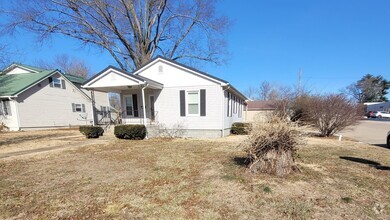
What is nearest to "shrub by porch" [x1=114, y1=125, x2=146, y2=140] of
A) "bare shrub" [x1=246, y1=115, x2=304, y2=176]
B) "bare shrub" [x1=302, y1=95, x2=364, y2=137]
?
"bare shrub" [x1=246, y1=115, x2=304, y2=176]

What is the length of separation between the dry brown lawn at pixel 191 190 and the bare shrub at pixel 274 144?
274 millimetres

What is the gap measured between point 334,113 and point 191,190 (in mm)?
11175

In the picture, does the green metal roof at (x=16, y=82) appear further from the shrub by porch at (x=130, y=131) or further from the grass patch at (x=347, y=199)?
the grass patch at (x=347, y=199)

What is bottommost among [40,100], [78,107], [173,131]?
[173,131]

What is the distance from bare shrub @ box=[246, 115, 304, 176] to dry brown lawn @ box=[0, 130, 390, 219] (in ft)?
→ 0.90

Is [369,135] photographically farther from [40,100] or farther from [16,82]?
[16,82]

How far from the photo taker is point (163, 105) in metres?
11.7

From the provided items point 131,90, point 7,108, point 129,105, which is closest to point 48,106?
point 7,108

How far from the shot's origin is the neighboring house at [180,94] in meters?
10.8

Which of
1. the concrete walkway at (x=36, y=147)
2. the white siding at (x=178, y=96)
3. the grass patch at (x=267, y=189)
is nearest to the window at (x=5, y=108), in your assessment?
the concrete walkway at (x=36, y=147)

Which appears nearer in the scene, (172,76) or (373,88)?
(172,76)

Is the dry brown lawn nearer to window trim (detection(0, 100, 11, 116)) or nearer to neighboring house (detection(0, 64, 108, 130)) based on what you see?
neighboring house (detection(0, 64, 108, 130))

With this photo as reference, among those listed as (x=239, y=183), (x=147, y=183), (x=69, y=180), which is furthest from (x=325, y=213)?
(x=69, y=180)

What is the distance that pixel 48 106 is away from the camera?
1716 cm
